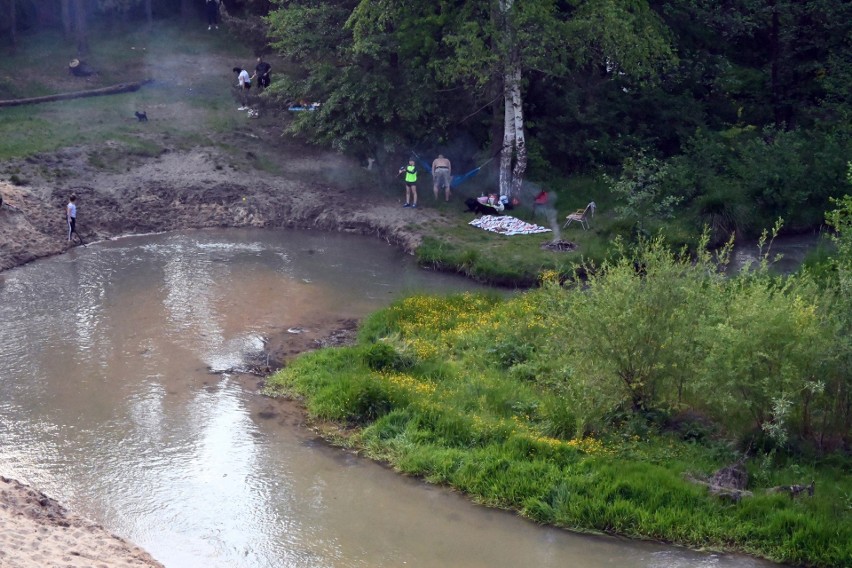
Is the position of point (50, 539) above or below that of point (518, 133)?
below

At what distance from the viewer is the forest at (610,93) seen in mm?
23188

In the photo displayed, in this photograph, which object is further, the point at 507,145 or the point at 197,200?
the point at 197,200

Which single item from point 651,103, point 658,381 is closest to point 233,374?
point 658,381

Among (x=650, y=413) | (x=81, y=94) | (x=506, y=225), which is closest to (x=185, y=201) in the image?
(x=81, y=94)

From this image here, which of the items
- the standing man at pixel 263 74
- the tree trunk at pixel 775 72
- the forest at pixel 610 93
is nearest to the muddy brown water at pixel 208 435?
the forest at pixel 610 93

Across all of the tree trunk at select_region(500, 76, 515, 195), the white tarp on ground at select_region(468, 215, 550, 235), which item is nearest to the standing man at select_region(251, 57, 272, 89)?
the tree trunk at select_region(500, 76, 515, 195)

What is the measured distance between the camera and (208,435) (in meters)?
14.5

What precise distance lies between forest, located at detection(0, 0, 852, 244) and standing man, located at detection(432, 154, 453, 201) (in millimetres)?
1062

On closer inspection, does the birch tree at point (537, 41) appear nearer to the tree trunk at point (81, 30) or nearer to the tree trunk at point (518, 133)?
the tree trunk at point (518, 133)

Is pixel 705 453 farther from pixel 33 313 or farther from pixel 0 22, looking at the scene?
pixel 0 22

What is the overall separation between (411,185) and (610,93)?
6053mm

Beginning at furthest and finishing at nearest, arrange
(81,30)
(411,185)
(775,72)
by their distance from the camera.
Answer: (81,30) → (775,72) → (411,185)

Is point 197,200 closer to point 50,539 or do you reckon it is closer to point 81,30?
point 81,30

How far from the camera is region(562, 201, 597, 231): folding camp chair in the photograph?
23.4 m
